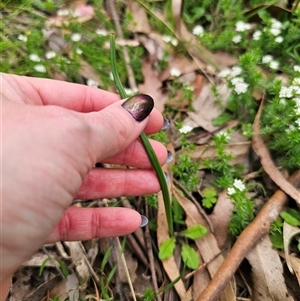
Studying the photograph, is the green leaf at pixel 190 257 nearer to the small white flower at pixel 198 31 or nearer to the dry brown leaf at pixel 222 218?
the dry brown leaf at pixel 222 218

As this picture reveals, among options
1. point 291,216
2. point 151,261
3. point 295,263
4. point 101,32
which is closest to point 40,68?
point 101,32

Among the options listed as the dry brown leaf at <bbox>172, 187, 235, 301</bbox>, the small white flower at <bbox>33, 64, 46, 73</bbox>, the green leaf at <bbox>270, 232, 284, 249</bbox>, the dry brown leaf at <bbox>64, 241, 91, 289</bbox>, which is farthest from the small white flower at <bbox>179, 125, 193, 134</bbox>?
the small white flower at <bbox>33, 64, 46, 73</bbox>

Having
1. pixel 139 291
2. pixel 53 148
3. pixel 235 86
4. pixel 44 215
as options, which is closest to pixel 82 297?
pixel 139 291

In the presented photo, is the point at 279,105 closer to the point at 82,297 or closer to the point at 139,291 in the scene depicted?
the point at 139,291

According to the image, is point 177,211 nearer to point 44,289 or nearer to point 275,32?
point 44,289

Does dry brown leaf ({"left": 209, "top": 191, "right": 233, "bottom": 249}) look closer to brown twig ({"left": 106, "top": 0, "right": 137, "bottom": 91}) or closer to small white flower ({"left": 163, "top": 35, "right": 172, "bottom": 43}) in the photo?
brown twig ({"left": 106, "top": 0, "right": 137, "bottom": 91})
